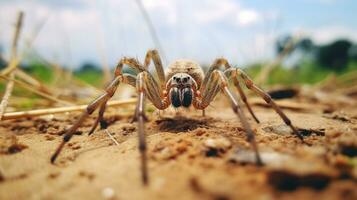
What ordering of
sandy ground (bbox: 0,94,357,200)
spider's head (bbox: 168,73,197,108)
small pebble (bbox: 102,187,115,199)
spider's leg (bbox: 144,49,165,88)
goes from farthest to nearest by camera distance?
spider's leg (bbox: 144,49,165,88), spider's head (bbox: 168,73,197,108), small pebble (bbox: 102,187,115,199), sandy ground (bbox: 0,94,357,200)

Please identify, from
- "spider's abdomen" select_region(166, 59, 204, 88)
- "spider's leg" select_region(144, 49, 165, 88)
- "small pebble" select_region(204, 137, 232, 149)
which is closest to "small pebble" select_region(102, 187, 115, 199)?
"small pebble" select_region(204, 137, 232, 149)

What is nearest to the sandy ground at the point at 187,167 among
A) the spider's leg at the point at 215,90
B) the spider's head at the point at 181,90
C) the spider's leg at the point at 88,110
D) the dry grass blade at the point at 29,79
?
the spider's leg at the point at 88,110

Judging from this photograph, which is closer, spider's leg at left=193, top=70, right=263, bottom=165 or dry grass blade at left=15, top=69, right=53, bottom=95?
spider's leg at left=193, top=70, right=263, bottom=165

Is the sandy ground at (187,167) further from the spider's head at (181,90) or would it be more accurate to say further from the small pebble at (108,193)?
the spider's head at (181,90)

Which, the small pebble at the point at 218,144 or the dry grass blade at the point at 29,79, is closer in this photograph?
the small pebble at the point at 218,144

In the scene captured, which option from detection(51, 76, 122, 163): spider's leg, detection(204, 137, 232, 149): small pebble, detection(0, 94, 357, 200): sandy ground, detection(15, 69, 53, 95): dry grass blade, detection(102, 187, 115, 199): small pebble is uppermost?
detection(15, 69, 53, 95): dry grass blade

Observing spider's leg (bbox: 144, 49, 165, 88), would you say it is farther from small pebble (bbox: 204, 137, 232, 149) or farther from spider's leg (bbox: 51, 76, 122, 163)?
small pebble (bbox: 204, 137, 232, 149)
